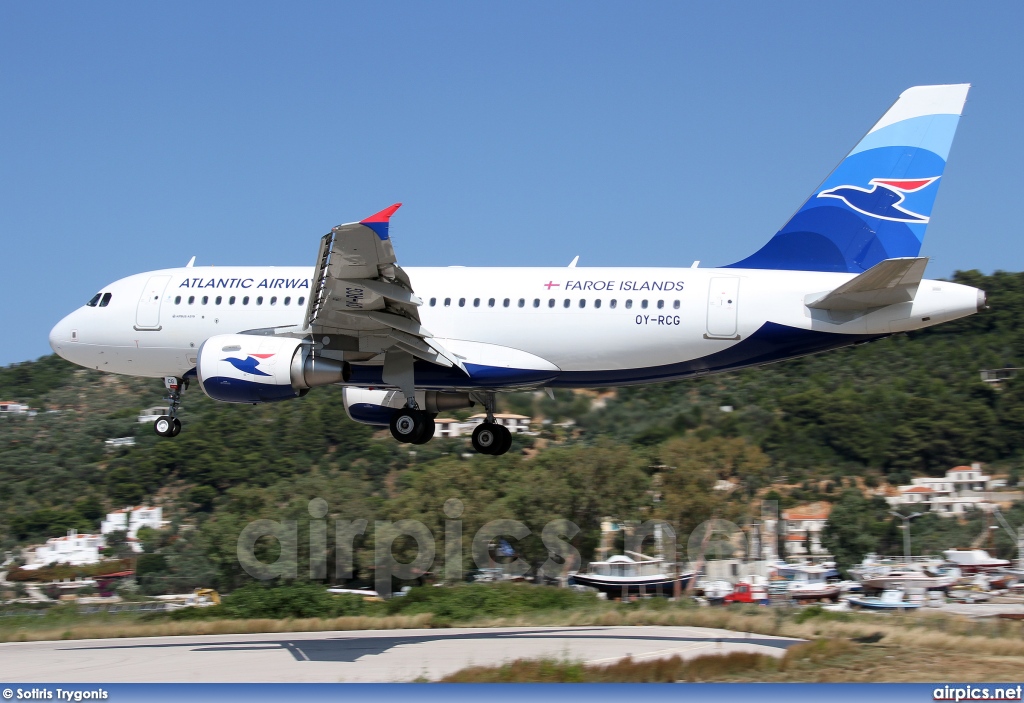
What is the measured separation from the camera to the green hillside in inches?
2103

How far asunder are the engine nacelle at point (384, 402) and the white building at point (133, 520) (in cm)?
3747

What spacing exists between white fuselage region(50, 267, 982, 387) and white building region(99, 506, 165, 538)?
36.5m

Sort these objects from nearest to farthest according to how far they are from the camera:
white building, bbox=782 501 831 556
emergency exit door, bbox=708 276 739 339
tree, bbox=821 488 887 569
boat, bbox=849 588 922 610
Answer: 1. emergency exit door, bbox=708 276 739 339
2. boat, bbox=849 588 922 610
3. tree, bbox=821 488 887 569
4. white building, bbox=782 501 831 556

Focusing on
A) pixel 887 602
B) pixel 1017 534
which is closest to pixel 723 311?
pixel 887 602

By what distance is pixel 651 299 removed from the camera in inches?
1040

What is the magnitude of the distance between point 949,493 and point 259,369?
48882 mm

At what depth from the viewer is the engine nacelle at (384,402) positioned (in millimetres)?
29234

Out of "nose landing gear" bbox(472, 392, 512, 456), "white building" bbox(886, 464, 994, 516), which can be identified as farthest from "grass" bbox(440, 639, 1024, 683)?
"white building" bbox(886, 464, 994, 516)

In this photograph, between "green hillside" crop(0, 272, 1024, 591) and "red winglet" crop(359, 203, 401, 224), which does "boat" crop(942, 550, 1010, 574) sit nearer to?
"green hillside" crop(0, 272, 1024, 591)

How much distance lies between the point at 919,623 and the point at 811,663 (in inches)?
354

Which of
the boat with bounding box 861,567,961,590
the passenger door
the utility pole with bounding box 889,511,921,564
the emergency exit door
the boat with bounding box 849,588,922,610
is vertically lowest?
the boat with bounding box 849,588,922,610

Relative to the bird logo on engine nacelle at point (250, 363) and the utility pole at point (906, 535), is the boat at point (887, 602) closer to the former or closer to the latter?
the utility pole at point (906, 535)

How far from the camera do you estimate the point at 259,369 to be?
87.0 ft

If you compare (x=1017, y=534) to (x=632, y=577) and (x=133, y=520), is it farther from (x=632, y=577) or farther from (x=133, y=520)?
(x=133, y=520)
